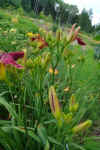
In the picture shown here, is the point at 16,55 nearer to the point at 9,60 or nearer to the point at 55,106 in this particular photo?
the point at 9,60

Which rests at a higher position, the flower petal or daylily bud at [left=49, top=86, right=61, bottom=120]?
the flower petal

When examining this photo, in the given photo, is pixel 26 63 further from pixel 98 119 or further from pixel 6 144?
pixel 98 119

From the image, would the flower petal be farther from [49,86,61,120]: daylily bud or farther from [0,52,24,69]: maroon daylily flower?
[49,86,61,120]: daylily bud

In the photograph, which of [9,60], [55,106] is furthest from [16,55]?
[55,106]

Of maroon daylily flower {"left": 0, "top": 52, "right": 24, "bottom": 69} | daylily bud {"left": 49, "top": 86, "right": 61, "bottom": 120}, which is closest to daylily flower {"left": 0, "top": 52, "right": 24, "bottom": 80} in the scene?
maroon daylily flower {"left": 0, "top": 52, "right": 24, "bottom": 69}

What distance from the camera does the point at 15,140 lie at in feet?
2.07

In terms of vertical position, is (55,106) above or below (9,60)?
below

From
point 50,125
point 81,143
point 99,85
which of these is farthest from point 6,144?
point 99,85

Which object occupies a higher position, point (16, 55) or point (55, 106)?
point (16, 55)

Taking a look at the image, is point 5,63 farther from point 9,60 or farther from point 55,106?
point 55,106

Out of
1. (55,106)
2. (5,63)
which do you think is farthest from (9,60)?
(55,106)

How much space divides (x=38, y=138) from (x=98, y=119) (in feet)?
1.82

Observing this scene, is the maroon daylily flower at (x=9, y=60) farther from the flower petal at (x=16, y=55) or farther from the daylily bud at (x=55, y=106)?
the daylily bud at (x=55, y=106)

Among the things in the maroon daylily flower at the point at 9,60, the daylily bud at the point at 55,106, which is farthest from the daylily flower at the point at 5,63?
the daylily bud at the point at 55,106
